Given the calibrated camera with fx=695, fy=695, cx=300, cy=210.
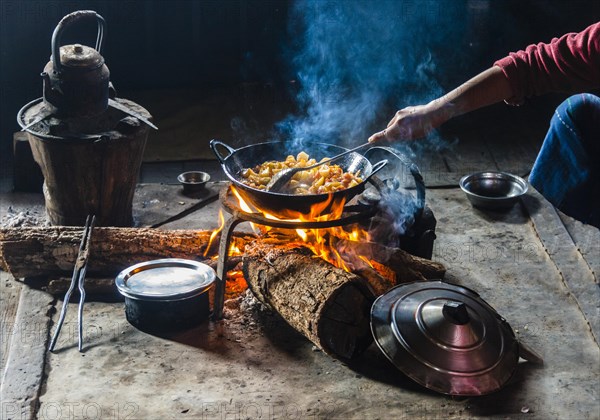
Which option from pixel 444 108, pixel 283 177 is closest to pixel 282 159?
pixel 283 177

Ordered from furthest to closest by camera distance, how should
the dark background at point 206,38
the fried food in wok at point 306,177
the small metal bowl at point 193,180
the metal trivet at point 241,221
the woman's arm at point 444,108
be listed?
the dark background at point 206,38 → the small metal bowl at point 193,180 → the fried food in wok at point 306,177 → the metal trivet at point 241,221 → the woman's arm at point 444,108

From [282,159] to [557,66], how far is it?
1821 millimetres

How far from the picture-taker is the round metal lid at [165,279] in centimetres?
399

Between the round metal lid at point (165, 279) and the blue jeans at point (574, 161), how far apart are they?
2.24 meters

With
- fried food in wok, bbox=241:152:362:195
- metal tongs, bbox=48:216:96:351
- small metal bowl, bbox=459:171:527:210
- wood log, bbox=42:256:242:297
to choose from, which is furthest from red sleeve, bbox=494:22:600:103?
metal tongs, bbox=48:216:96:351

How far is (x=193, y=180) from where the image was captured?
6141mm

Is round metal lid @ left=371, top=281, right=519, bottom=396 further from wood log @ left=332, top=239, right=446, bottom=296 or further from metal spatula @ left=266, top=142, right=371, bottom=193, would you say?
metal spatula @ left=266, top=142, right=371, bottom=193

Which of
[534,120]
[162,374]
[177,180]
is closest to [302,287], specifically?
[162,374]

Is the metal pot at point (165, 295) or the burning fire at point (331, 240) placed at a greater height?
the burning fire at point (331, 240)

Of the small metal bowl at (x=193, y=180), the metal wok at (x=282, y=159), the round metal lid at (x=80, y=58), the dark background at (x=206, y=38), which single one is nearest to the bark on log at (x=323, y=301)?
the metal wok at (x=282, y=159)

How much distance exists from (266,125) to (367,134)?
108 cm

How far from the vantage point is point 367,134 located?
7.23 meters

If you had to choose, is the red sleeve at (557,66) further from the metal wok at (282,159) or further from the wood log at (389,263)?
the wood log at (389,263)

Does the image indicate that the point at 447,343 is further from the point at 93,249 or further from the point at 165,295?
the point at 93,249
